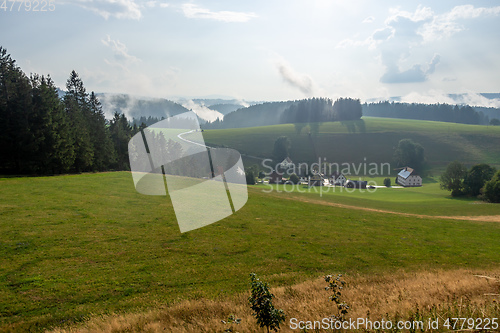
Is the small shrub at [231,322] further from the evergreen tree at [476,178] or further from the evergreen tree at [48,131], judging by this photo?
the evergreen tree at [476,178]

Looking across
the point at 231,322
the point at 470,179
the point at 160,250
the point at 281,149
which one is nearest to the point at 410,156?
the point at 281,149

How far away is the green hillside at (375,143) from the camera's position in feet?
453

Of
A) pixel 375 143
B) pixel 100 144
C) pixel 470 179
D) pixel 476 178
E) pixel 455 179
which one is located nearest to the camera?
pixel 100 144

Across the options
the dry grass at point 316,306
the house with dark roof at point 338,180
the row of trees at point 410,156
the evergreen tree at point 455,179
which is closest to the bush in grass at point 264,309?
the dry grass at point 316,306

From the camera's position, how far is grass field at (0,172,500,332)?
11273 millimetres

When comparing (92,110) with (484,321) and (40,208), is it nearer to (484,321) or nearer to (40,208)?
(40,208)

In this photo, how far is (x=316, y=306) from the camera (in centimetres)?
861

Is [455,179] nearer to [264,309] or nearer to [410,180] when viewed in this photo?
[410,180]

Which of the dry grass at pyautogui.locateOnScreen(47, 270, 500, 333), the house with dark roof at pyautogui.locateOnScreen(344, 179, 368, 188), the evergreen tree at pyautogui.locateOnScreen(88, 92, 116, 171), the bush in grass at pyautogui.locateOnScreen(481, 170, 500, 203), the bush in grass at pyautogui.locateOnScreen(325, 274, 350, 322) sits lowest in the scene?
Result: the house with dark roof at pyautogui.locateOnScreen(344, 179, 368, 188)

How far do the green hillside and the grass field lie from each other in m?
119

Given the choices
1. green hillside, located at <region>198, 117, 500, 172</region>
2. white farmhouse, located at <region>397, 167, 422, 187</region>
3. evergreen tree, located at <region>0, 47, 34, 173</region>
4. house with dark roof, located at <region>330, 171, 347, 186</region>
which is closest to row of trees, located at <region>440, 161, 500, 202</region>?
white farmhouse, located at <region>397, 167, 422, 187</region>

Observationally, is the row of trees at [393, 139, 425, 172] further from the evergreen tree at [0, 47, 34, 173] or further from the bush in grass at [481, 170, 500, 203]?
the evergreen tree at [0, 47, 34, 173]

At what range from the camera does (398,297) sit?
30.1 ft

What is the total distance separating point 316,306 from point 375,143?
167035 mm
